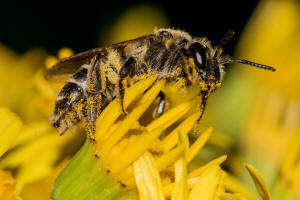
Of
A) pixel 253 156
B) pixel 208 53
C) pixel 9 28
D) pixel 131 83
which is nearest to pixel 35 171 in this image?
pixel 131 83

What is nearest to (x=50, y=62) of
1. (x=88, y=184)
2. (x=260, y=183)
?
(x=88, y=184)

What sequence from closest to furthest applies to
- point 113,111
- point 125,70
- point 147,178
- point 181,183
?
point 181,183 → point 147,178 → point 113,111 → point 125,70

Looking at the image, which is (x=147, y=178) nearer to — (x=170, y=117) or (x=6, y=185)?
(x=170, y=117)

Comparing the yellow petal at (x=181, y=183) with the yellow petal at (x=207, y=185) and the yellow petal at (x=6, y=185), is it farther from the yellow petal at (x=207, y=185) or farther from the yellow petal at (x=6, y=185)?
the yellow petal at (x=6, y=185)

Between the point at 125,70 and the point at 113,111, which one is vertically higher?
the point at 125,70

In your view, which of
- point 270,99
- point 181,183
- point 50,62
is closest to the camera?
point 181,183

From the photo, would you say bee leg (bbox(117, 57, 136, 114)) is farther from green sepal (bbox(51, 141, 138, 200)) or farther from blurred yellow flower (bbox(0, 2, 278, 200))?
green sepal (bbox(51, 141, 138, 200))
